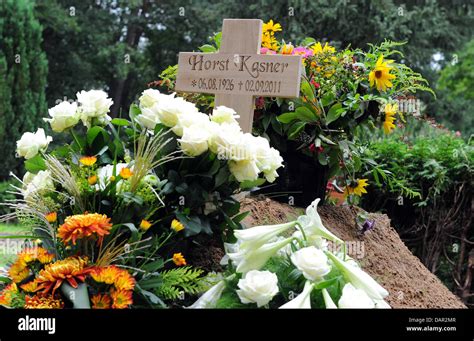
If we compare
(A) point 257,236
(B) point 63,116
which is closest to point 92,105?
(B) point 63,116

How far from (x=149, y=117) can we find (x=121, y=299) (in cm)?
82

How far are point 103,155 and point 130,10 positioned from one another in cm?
1400

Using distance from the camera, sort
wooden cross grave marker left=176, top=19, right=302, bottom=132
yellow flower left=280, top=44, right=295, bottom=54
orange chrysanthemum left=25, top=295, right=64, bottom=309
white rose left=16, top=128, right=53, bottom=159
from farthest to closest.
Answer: yellow flower left=280, top=44, right=295, bottom=54
wooden cross grave marker left=176, top=19, right=302, bottom=132
white rose left=16, top=128, right=53, bottom=159
orange chrysanthemum left=25, top=295, right=64, bottom=309

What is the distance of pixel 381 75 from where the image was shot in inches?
133

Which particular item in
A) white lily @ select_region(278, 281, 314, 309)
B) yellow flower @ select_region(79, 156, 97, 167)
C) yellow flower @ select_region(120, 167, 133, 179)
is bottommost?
white lily @ select_region(278, 281, 314, 309)

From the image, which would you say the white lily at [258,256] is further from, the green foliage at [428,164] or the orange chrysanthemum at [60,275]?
the green foliage at [428,164]

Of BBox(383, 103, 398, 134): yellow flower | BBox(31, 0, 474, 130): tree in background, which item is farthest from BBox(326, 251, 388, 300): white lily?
BBox(31, 0, 474, 130): tree in background

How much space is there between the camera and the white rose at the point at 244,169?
95.8 inches

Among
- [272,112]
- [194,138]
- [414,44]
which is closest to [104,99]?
[194,138]

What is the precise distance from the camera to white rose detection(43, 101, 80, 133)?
2.61m

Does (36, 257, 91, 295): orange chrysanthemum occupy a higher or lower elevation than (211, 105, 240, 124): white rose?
lower

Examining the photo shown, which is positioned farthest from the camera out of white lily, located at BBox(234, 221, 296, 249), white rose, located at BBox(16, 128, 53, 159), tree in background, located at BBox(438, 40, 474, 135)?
tree in background, located at BBox(438, 40, 474, 135)

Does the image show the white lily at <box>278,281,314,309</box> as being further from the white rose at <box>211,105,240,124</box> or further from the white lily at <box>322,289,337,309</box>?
the white rose at <box>211,105,240,124</box>

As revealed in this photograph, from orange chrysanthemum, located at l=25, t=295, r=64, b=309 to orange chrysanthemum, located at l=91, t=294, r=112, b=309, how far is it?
0.32ft
